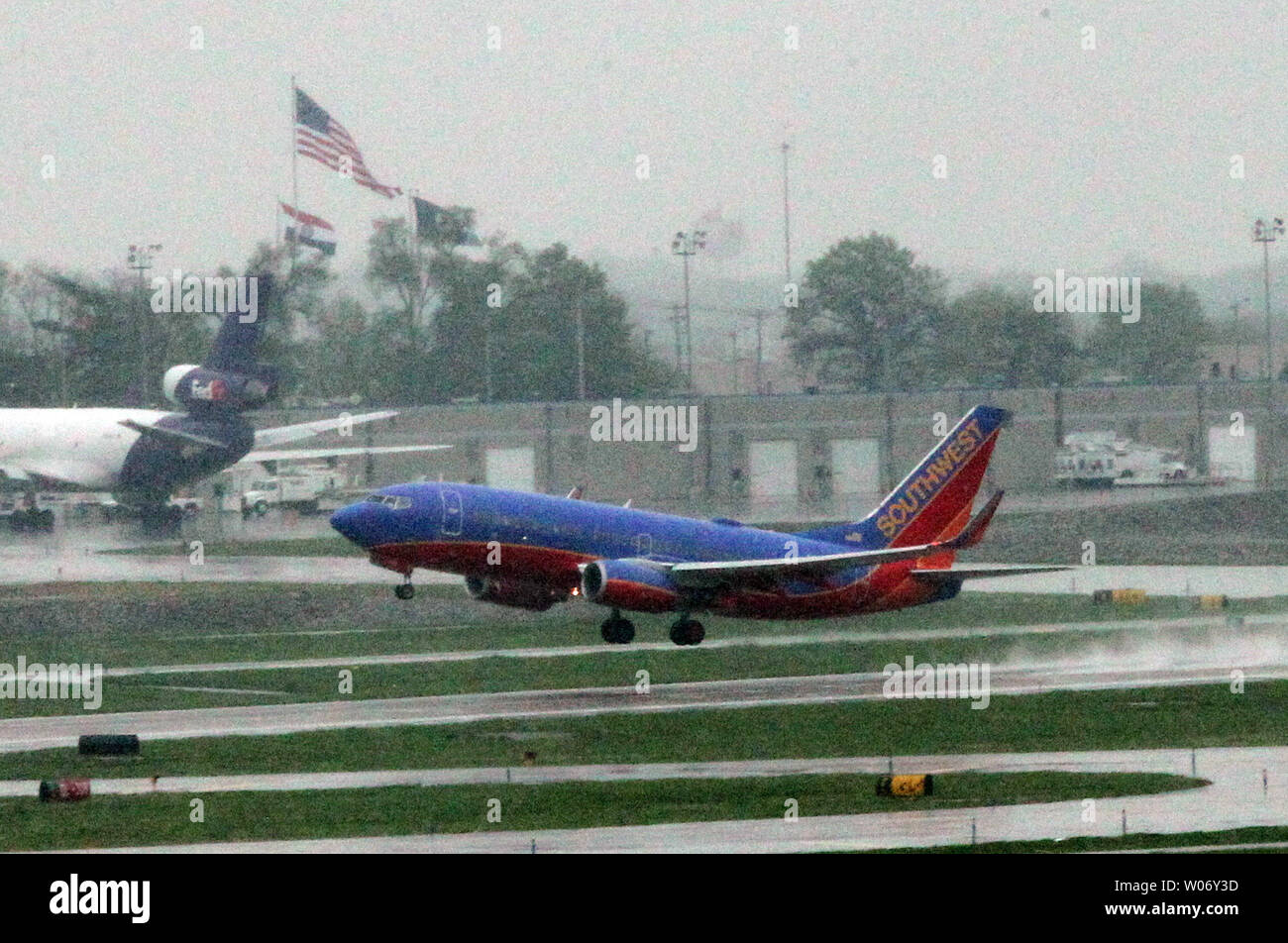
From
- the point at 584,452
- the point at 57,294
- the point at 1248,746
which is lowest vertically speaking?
the point at 1248,746

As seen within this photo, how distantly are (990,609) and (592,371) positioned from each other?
97869 millimetres

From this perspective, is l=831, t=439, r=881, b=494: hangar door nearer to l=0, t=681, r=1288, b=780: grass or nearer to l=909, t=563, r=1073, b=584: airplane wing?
l=909, t=563, r=1073, b=584: airplane wing

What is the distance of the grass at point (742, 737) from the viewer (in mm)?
36688

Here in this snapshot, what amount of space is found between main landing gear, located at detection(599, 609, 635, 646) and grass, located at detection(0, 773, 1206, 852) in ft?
71.5

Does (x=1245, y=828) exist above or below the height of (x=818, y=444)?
below

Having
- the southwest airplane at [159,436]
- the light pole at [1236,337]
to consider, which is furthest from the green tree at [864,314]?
the southwest airplane at [159,436]

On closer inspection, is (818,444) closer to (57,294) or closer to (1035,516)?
(1035,516)

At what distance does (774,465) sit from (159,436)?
106 ft

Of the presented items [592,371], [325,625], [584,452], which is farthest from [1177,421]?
[325,625]

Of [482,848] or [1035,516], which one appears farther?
[1035,516]

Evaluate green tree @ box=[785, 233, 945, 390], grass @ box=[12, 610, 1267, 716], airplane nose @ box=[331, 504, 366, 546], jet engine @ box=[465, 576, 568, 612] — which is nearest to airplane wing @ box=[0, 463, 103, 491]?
airplane nose @ box=[331, 504, 366, 546]

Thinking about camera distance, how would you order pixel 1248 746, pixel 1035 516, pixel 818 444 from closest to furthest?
pixel 1248 746
pixel 1035 516
pixel 818 444

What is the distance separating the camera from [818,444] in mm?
111875

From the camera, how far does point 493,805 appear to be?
31.0m
